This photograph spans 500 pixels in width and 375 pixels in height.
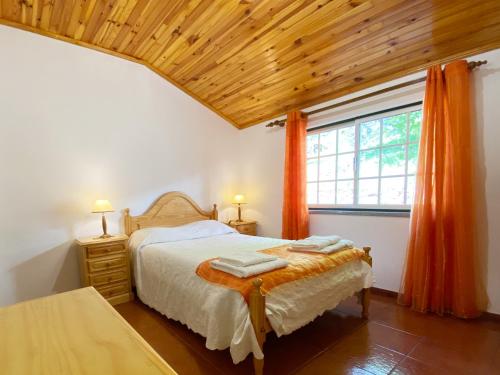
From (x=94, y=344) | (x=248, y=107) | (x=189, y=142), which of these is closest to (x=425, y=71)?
(x=248, y=107)

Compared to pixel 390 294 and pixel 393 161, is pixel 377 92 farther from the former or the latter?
pixel 390 294

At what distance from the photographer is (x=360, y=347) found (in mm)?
1971

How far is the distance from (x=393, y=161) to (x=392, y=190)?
32cm

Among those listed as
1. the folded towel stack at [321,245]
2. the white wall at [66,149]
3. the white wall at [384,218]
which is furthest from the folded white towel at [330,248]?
the white wall at [66,149]

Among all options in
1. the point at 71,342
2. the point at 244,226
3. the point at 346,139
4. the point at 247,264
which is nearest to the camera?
the point at 71,342

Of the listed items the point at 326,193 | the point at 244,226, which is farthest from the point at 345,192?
the point at 244,226

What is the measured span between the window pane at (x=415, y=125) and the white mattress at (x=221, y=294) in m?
1.45

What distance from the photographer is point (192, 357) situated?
6.18 feet

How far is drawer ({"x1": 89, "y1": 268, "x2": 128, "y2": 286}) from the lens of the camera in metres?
2.68

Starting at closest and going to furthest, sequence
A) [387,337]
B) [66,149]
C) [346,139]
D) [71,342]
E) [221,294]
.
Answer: [71,342]
[221,294]
[387,337]
[66,149]
[346,139]

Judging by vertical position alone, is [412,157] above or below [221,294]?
above

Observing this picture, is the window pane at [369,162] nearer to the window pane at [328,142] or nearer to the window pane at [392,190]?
the window pane at [392,190]

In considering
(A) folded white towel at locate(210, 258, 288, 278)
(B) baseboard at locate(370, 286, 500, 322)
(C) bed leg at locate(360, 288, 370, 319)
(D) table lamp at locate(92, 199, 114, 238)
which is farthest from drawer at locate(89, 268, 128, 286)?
(B) baseboard at locate(370, 286, 500, 322)

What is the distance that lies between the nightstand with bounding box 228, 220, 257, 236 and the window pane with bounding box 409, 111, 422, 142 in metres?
2.44
